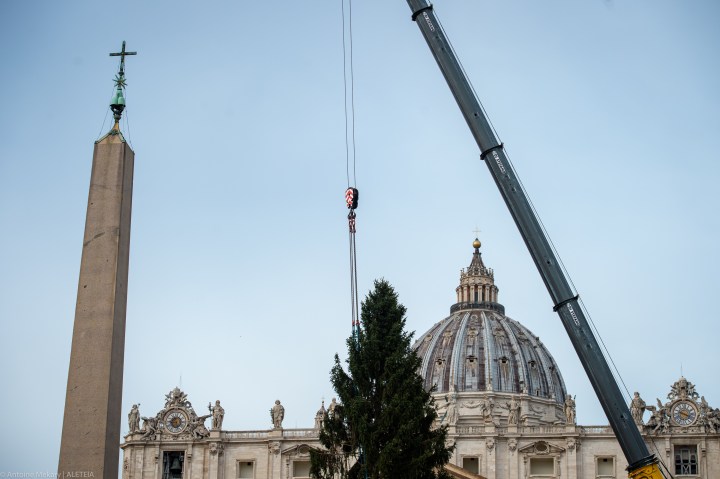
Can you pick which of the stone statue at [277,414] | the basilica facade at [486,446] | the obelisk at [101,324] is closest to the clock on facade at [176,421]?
the basilica facade at [486,446]

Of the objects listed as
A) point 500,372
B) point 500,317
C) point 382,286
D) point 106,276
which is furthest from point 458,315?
point 106,276

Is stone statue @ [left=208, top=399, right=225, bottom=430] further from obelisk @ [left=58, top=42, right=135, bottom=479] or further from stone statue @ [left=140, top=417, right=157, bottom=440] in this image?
obelisk @ [left=58, top=42, right=135, bottom=479]

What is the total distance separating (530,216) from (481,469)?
227ft

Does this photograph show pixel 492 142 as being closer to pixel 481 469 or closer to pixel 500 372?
pixel 481 469

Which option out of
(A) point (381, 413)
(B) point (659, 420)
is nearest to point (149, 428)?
(B) point (659, 420)

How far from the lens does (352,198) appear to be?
2137 inches

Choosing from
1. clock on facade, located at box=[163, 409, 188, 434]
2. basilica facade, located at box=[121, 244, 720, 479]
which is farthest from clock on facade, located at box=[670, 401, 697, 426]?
clock on facade, located at box=[163, 409, 188, 434]

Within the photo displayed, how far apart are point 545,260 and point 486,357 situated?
134m

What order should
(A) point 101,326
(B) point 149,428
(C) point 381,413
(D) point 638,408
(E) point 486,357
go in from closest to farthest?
(A) point 101,326 → (C) point 381,413 → (D) point 638,408 → (B) point 149,428 → (E) point 486,357

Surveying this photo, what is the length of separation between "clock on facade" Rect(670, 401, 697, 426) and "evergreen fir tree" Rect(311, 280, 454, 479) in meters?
54.9

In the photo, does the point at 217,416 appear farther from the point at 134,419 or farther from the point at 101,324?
the point at 101,324

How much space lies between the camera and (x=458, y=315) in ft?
611

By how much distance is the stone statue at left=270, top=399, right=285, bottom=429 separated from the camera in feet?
356

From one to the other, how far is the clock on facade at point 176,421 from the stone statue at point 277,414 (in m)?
7.78
